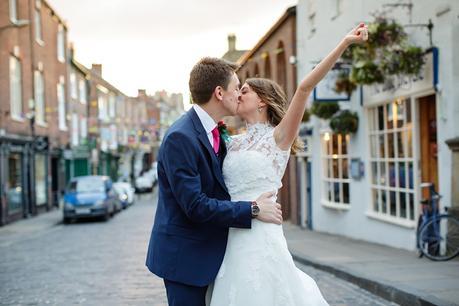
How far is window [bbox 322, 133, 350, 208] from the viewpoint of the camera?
16.2 m

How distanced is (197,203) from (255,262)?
0.42 metres

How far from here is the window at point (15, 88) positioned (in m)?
24.8

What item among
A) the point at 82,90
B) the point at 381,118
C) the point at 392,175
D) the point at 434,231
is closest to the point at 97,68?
the point at 82,90

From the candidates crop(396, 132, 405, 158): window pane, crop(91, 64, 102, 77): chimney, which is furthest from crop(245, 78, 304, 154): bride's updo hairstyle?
crop(91, 64, 102, 77): chimney

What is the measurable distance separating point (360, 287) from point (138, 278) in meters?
3.28

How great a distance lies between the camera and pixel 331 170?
1722cm

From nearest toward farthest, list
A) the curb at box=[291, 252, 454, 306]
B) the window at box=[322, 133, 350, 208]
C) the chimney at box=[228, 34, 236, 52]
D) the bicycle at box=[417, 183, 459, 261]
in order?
the curb at box=[291, 252, 454, 306] → the bicycle at box=[417, 183, 459, 261] → the window at box=[322, 133, 350, 208] → the chimney at box=[228, 34, 236, 52]

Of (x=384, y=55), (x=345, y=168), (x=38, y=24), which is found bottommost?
(x=345, y=168)

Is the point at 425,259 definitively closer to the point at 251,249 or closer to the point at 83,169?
the point at 251,249

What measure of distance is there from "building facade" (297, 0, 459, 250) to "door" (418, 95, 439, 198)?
0.06 feet

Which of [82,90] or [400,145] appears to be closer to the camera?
[400,145]

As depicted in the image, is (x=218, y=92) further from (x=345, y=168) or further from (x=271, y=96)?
(x=345, y=168)

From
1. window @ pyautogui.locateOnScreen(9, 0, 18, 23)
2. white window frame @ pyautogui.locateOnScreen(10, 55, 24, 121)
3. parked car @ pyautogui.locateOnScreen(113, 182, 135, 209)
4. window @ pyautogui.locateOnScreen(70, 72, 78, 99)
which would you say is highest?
window @ pyautogui.locateOnScreen(9, 0, 18, 23)

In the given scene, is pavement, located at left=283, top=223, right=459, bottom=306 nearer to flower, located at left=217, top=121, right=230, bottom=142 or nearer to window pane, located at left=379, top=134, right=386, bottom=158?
window pane, located at left=379, top=134, right=386, bottom=158
